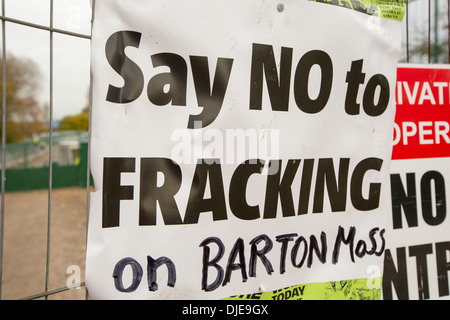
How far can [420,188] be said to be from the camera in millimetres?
1797

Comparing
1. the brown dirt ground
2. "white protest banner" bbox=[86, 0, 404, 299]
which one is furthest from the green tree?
"white protest banner" bbox=[86, 0, 404, 299]

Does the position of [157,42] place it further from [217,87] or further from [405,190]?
[405,190]

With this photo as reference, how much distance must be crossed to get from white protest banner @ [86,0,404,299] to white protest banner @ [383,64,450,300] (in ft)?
0.76

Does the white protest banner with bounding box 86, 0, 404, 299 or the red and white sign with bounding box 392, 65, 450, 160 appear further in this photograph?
the red and white sign with bounding box 392, 65, 450, 160

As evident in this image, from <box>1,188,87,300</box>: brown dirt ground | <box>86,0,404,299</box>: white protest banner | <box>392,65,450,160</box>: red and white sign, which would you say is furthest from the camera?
<box>1,188,87,300</box>: brown dirt ground

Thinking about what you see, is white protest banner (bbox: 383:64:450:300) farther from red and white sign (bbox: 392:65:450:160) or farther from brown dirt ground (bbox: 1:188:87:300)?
brown dirt ground (bbox: 1:188:87:300)

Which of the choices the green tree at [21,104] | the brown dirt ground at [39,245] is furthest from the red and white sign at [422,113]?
the green tree at [21,104]

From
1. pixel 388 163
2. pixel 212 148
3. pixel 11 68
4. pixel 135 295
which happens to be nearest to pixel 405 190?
pixel 388 163

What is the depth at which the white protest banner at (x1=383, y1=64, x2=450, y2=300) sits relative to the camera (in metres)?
1.75

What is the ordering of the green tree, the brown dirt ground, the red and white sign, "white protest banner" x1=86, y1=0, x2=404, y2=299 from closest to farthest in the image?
"white protest banner" x1=86, y1=0, x2=404, y2=299, the red and white sign, the brown dirt ground, the green tree

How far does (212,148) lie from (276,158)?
0.25 metres

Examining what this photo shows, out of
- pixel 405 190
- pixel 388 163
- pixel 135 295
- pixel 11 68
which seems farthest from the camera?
pixel 11 68

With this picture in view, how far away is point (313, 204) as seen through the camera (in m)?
1.43

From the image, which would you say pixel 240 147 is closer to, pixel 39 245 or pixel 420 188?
pixel 420 188
